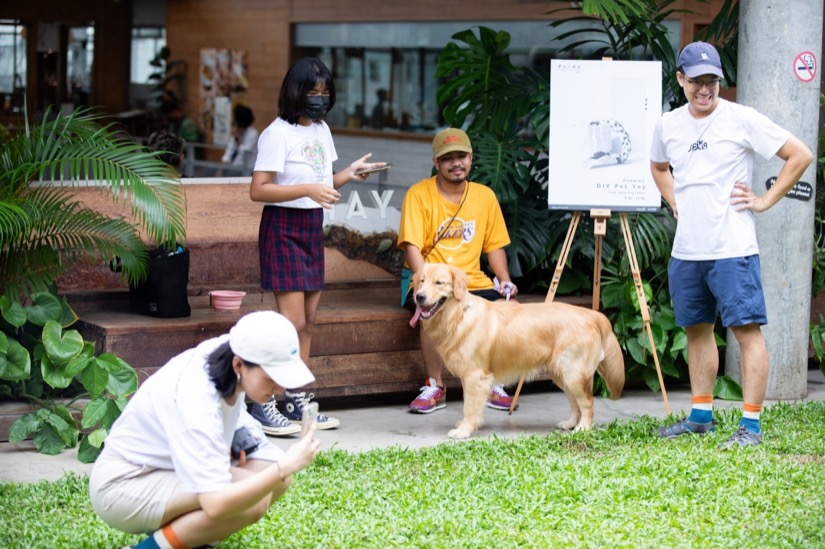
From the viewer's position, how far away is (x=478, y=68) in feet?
25.8

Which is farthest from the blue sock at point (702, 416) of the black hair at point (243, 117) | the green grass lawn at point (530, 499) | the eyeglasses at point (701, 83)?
the black hair at point (243, 117)

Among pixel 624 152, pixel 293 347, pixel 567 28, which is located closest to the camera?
pixel 293 347

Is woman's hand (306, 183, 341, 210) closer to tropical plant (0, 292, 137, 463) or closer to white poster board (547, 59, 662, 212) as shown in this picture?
tropical plant (0, 292, 137, 463)

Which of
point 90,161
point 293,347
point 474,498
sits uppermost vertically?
point 90,161

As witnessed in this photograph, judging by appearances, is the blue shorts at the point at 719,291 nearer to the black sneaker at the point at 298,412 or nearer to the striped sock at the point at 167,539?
the black sneaker at the point at 298,412

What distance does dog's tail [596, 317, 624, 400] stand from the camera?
6.05 meters

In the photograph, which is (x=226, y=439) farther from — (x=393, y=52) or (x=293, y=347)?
(x=393, y=52)

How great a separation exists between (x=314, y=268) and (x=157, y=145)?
200cm

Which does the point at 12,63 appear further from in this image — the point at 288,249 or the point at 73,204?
the point at 288,249

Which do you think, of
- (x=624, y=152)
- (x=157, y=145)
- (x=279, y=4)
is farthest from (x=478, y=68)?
(x=279, y=4)

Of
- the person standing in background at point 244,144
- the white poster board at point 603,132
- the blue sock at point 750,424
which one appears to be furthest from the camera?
the person standing in background at point 244,144

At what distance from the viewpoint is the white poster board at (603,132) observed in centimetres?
655

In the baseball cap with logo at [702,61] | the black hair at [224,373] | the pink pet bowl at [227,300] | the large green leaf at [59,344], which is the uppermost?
the baseball cap with logo at [702,61]

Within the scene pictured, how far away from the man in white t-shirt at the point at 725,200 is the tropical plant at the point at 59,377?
2.69 m
